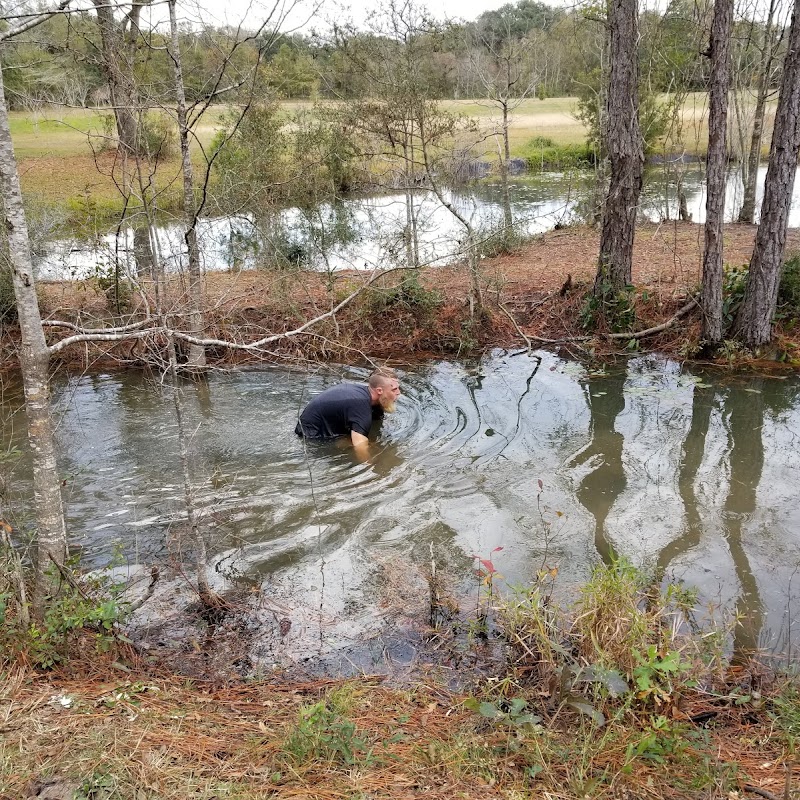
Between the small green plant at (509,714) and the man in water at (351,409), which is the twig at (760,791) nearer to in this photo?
the small green plant at (509,714)

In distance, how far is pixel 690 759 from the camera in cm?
347

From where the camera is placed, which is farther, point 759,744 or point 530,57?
point 530,57

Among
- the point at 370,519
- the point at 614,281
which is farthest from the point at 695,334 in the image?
the point at 370,519

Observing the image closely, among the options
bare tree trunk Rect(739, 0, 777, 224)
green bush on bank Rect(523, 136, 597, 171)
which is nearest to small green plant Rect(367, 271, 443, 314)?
bare tree trunk Rect(739, 0, 777, 224)

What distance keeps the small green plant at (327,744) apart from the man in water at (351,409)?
4.41m

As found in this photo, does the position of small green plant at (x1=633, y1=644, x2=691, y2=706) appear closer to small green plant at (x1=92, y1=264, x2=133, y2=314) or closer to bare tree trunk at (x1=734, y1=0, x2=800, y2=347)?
bare tree trunk at (x1=734, y1=0, x2=800, y2=347)

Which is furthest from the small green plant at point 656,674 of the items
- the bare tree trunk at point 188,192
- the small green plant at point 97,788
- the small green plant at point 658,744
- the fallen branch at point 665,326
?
the fallen branch at point 665,326

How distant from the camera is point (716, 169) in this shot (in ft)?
31.3

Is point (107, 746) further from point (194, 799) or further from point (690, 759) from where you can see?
point (690, 759)

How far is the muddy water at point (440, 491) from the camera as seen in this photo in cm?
551

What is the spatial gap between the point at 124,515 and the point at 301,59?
12.3 metres

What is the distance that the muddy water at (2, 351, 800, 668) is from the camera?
5.51m

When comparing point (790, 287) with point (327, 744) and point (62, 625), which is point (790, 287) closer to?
point (327, 744)

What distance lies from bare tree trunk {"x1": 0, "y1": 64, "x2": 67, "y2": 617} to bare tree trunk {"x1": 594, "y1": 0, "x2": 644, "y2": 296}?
9.12 metres
